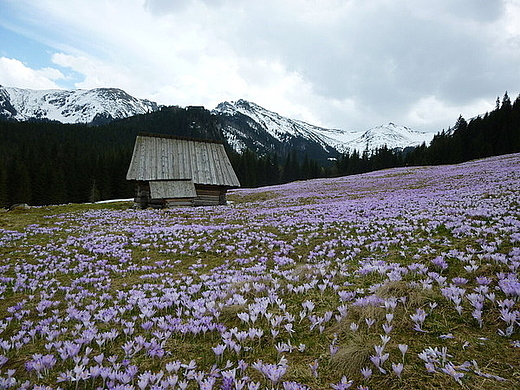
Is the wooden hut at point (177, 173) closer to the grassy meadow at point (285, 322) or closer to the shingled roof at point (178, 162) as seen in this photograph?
the shingled roof at point (178, 162)

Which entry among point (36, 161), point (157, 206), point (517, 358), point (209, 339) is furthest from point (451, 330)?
point (36, 161)

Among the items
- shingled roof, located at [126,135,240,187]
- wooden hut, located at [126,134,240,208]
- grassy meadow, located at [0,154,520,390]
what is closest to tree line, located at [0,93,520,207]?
shingled roof, located at [126,135,240,187]

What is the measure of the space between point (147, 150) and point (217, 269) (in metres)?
30.3

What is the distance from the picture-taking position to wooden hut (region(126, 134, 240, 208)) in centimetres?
3128

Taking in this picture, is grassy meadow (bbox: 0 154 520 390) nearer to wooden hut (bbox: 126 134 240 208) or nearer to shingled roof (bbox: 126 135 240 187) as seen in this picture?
wooden hut (bbox: 126 134 240 208)

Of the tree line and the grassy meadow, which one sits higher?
the tree line

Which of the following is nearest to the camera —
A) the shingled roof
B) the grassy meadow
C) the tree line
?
the grassy meadow

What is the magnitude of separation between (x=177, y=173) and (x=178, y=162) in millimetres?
1991

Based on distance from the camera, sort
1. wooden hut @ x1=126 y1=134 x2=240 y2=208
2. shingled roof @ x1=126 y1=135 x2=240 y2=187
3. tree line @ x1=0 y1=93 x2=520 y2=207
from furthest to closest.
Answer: tree line @ x1=0 y1=93 x2=520 y2=207 → shingled roof @ x1=126 y1=135 x2=240 y2=187 → wooden hut @ x1=126 y1=134 x2=240 y2=208

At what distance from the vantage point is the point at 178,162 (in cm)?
3472

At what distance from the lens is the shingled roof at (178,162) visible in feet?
107

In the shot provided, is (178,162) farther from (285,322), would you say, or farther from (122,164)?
(122,164)

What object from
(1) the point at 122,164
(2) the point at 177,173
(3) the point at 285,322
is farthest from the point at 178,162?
(1) the point at 122,164

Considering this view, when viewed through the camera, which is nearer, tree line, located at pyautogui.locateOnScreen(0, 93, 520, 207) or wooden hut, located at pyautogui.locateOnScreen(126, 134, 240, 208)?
wooden hut, located at pyautogui.locateOnScreen(126, 134, 240, 208)
